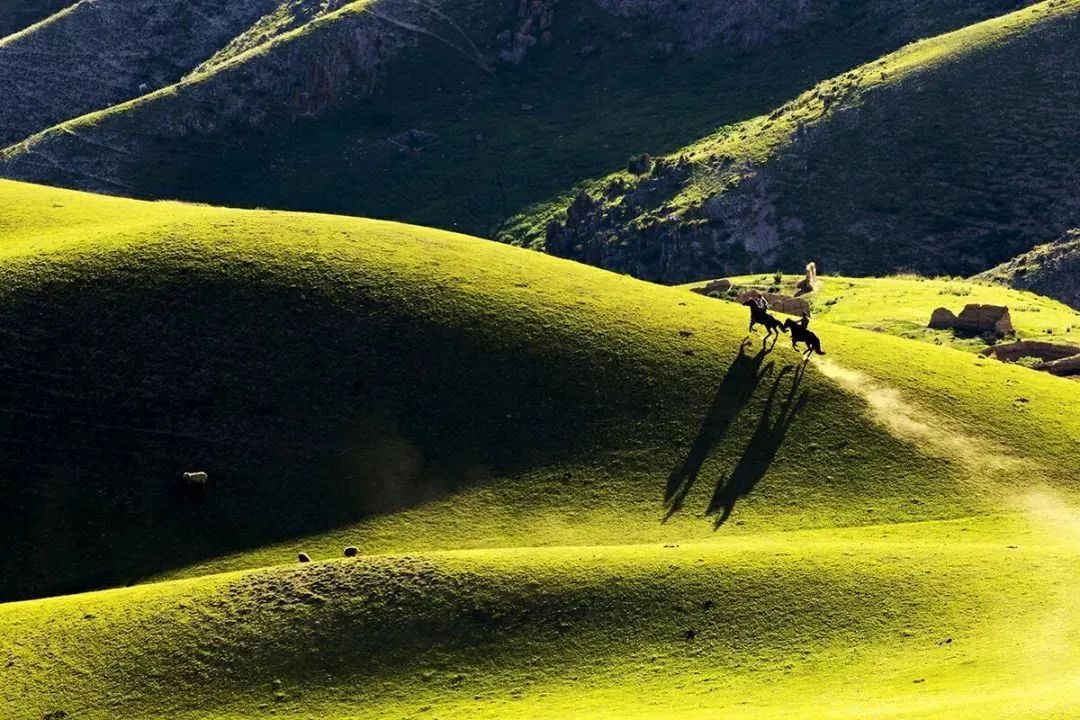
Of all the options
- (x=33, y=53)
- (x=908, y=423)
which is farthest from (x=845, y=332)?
(x=33, y=53)

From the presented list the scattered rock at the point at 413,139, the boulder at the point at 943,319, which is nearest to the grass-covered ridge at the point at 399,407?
the boulder at the point at 943,319

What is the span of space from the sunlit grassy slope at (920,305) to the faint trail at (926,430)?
796 inches

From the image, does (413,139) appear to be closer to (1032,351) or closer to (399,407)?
(1032,351)

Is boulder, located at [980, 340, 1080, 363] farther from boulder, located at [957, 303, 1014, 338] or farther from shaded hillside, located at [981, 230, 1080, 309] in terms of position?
shaded hillside, located at [981, 230, 1080, 309]

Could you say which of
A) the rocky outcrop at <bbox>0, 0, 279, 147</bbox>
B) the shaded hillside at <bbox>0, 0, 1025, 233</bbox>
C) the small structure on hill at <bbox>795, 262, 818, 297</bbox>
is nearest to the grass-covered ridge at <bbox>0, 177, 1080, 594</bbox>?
the small structure on hill at <bbox>795, 262, 818, 297</bbox>

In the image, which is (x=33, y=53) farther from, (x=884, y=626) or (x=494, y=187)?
(x=884, y=626)

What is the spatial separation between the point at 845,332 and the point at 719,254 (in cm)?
6092

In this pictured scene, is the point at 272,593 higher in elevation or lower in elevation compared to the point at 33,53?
lower

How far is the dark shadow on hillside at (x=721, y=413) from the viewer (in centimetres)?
6238

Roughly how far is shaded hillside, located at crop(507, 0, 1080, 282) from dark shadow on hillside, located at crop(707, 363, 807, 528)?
2616 inches

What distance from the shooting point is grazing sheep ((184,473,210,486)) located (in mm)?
63219

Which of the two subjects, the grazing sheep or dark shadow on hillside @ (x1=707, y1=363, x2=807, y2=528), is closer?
dark shadow on hillside @ (x1=707, y1=363, x2=807, y2=528)

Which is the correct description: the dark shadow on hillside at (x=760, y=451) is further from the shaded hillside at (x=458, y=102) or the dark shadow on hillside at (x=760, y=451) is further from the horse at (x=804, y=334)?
the shaded hillside at (x=458, y=102)

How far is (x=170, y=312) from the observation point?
232ft
